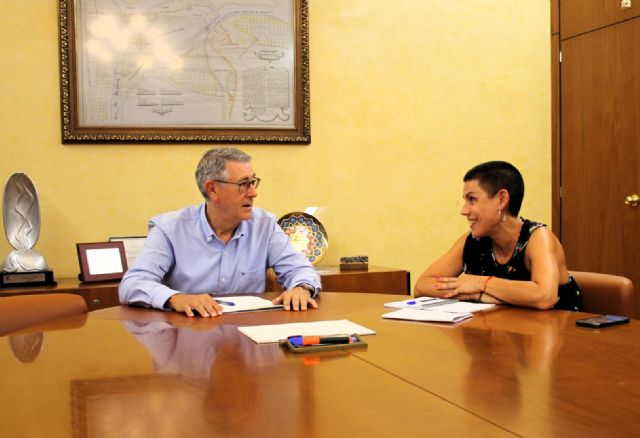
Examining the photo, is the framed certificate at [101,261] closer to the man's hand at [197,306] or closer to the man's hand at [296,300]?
the man's hand at [197,306]

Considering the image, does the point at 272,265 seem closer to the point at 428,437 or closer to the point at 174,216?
the point at 174,216

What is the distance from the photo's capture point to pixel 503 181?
253cm

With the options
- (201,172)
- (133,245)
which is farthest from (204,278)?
(133,245)

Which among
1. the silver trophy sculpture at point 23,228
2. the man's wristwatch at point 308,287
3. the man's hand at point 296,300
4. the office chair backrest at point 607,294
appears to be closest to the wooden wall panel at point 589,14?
the office chair backrest at point 607,294

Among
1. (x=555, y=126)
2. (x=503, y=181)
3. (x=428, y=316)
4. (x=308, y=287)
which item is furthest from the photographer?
(x=555, y=126)

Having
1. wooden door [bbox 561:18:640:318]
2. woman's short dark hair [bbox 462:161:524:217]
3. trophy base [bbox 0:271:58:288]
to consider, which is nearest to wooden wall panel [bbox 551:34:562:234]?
wooden door [bbox 561:18:640:318]

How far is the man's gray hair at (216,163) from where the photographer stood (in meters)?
2.69

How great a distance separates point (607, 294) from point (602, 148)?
2045 mm

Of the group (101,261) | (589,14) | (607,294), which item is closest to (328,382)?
(607,294)

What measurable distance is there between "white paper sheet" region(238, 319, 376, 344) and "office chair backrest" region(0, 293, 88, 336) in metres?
0.68

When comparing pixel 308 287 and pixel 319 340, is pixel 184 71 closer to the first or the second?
pixel 308 287

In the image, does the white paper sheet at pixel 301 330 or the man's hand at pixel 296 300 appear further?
the man's hand at pixel 296 300

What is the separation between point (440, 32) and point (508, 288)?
2269 millimetres

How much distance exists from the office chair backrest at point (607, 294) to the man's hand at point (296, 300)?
37.8 inches
